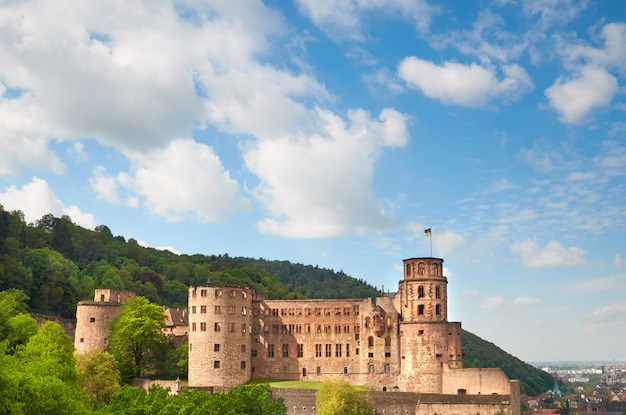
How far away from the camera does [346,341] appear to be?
94.8m

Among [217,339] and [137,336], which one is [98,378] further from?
[217,339]

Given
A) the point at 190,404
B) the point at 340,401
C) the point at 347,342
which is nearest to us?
the point at 190,404

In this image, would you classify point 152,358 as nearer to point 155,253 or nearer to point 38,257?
point 38,257

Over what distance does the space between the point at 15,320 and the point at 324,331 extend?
3650 centimetres

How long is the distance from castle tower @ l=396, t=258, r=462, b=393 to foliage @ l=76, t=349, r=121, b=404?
32.4 metres

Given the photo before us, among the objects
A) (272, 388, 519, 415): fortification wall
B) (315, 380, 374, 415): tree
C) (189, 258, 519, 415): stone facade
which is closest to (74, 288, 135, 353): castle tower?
(189, 258, 519, 415): stone facade

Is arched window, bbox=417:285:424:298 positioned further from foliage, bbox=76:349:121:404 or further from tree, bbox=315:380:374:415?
foliage, bbox=76:349:121:404

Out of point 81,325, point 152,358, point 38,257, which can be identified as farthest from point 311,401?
point 38,257

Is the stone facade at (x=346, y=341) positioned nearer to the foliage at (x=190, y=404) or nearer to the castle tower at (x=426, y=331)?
the castle tower at (x=426, y=331)

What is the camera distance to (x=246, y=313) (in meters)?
93.2

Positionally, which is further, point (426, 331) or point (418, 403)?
point (426, 331)

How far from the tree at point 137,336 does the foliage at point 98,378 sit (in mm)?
9034

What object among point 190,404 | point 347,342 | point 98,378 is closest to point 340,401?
point 347,342

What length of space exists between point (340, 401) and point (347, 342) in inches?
759
